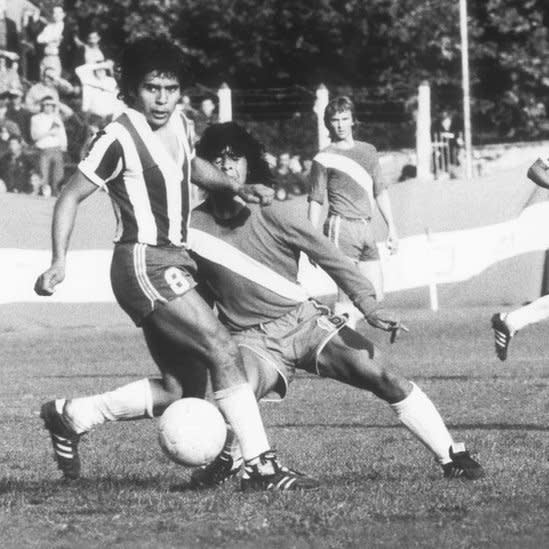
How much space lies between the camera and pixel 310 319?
7.87 m

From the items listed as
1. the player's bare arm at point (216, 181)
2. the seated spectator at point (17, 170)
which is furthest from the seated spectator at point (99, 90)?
the player's bare arm at point (216, 181)

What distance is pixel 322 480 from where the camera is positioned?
7.93 meters

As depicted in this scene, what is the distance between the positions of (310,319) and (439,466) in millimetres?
1012

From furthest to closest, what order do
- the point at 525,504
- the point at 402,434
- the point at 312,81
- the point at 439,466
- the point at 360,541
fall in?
the point at 312,81
the point at 402,434
the point at 439,466
the point at 525,504
the point at 360,541

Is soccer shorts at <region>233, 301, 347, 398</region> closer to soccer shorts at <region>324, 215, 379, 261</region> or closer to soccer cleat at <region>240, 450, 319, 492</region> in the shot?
soccer cleat at <region>240, 450, 319, 492</region>

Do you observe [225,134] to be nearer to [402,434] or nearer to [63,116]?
[402,434]

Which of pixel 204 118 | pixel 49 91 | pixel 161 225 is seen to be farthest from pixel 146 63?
pixel 204 118

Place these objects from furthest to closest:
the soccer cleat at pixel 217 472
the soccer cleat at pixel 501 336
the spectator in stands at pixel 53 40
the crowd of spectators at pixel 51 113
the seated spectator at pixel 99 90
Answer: the spectator in stands at pixel 53 40 < the seated spectator at pixel 99 90 < the crowd of spectators at pixel 51 113 < the soccer cleat at pixel 501 336 < the soccer cleat at pixel 217 472

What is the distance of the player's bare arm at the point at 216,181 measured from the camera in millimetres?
7426

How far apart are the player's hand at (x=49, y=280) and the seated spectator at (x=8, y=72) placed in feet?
49.9

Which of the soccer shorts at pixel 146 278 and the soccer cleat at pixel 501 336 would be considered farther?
the soccer cleat at pixel 501 336

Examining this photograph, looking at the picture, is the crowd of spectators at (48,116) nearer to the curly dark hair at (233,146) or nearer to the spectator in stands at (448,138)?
the spectator in stands at (448,138)

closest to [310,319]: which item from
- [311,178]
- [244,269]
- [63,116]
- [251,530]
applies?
[244,269]

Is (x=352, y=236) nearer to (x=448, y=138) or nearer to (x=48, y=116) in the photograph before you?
(x=48, y=116)
